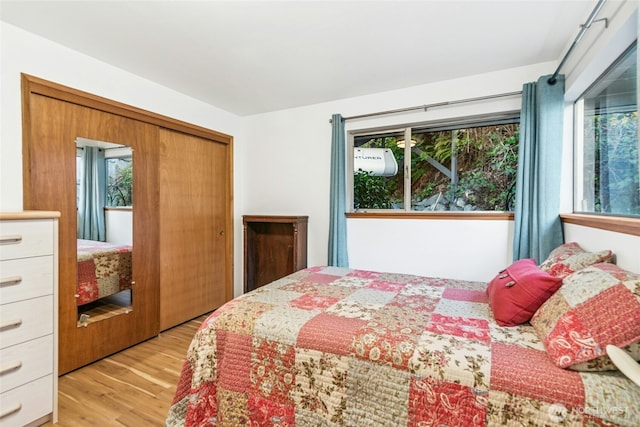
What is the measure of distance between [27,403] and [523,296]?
Result: 8.37 ft

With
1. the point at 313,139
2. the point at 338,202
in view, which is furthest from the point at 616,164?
the point at 313,139

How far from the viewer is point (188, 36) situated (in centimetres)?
205

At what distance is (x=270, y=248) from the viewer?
3557mm

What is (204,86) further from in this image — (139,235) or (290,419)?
(290,419)

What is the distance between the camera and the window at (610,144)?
1.62 m

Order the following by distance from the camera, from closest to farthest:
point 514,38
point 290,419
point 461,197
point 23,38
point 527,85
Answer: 1. point 290,419
2. point 23,38
3. point 514,38
4. point 527,85
5. point 461,197

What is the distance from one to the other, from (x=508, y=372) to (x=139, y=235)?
2839 mm

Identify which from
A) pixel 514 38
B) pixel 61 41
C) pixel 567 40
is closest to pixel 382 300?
pixel 514 38

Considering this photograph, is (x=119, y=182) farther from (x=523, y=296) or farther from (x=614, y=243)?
(x=614, y=243)

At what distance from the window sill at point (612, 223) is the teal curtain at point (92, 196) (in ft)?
10.8

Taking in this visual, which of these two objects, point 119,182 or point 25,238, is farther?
point 119,182

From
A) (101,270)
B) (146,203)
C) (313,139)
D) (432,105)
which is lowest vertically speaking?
(101,270)

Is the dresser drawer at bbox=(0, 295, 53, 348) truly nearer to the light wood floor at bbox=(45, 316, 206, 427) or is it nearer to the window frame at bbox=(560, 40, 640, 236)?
the light wood floor at bbox=(45, 316, 206, 427)

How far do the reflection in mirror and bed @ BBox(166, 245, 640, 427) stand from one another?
1.48 metres
